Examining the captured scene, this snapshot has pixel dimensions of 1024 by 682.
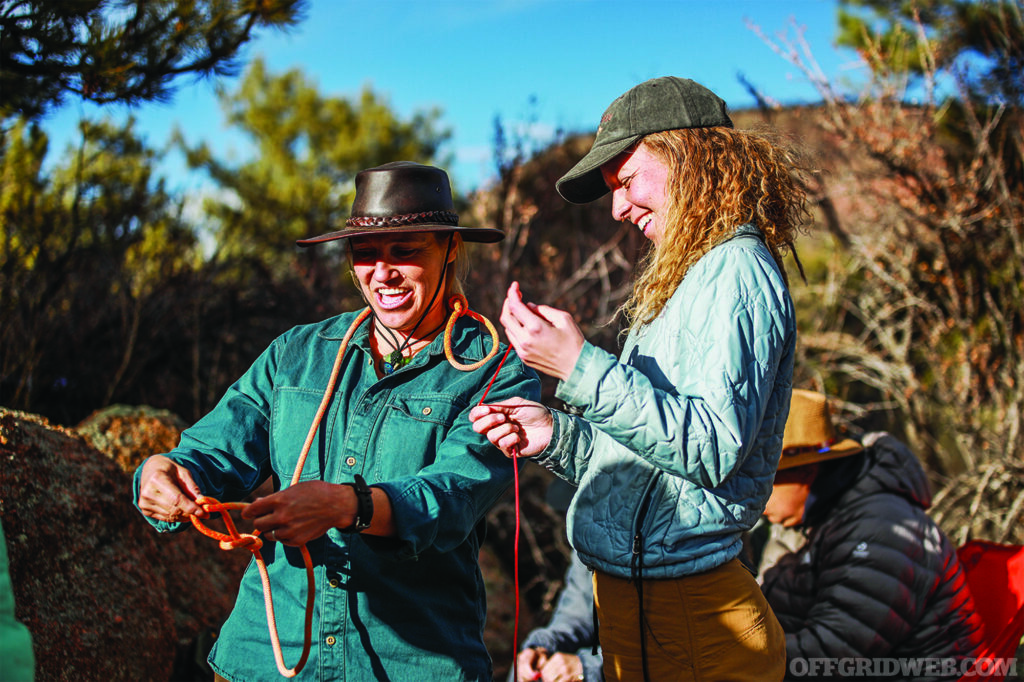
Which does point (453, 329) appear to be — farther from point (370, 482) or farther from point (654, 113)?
point (654, 113)

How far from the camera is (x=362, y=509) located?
63.5 inches

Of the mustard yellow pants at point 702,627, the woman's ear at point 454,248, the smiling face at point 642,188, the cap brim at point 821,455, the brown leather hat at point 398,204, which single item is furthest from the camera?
the cap brim at point 821,455

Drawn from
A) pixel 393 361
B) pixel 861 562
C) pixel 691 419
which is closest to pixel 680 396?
pixel 691 419

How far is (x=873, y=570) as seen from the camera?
2705 millimetres

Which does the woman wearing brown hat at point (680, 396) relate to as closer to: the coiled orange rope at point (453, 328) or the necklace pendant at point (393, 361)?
the coiled orange rope at point (453, 328)

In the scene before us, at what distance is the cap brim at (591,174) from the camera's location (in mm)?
1921

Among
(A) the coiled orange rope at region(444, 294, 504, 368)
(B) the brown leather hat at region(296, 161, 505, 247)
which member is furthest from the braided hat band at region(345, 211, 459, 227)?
(A) the coiled orange rope at region(444, 294, 504, 368)

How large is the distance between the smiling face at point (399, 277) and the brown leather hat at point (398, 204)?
5 centimetres

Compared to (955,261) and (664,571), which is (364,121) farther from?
(664,571)

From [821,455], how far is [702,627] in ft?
4.60

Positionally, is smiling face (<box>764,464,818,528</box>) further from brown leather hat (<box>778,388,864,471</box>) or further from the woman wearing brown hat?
the woman wearing brown hat

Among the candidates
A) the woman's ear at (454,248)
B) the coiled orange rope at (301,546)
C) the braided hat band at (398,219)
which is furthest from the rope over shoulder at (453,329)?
the braided hat band at (398,219)

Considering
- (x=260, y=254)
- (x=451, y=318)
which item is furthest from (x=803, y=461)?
(x=260, y=254)

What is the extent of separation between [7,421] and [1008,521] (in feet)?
17.3
